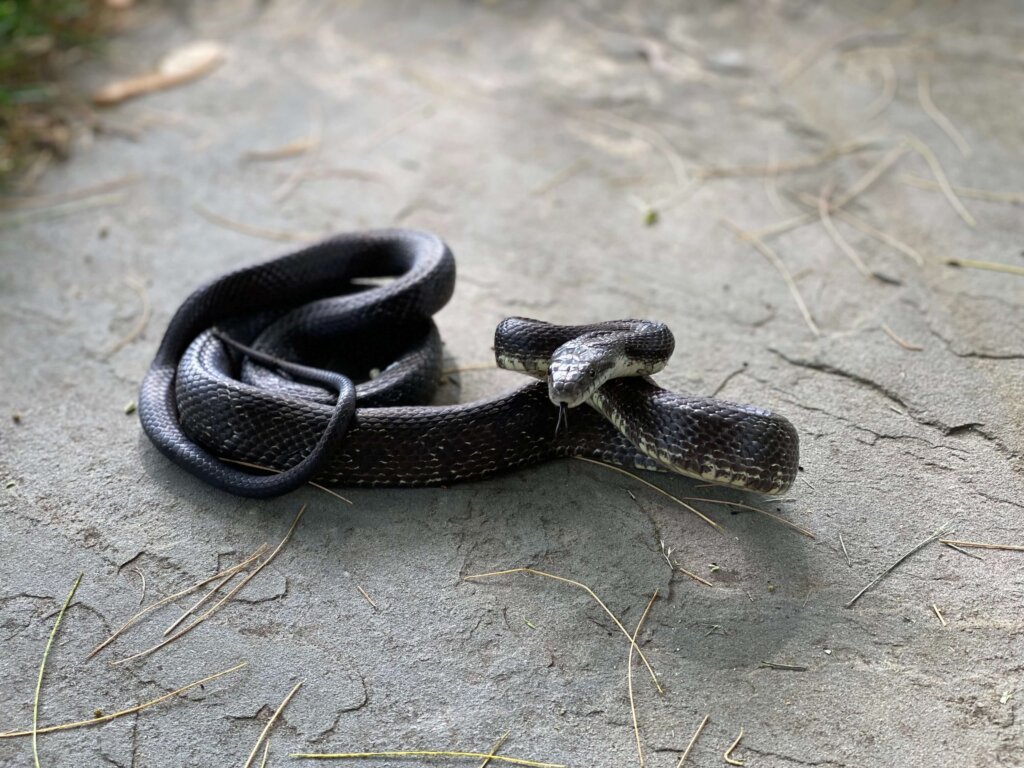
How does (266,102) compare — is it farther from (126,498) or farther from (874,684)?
(874,684)

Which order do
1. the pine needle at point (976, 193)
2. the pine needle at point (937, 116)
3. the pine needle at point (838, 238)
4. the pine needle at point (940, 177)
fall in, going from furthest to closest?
the pine needle at point (937, 116) → the pine needle at point (976, 193) → the pine needle at point (940, 177) → the pine needle at point (838, 238)

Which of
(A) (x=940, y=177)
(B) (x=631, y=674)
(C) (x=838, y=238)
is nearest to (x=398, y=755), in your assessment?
(B) (x=631, y=674)

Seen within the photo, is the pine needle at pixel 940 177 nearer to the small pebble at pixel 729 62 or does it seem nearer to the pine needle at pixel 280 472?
the small pebble at pixel 729 62

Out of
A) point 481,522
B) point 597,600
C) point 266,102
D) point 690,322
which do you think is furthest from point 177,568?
point 266,102

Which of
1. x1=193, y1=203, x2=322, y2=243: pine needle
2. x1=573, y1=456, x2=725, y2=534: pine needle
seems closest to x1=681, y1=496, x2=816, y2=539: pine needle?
x1=573, y1=456, x2=725, y2=534: pine needle

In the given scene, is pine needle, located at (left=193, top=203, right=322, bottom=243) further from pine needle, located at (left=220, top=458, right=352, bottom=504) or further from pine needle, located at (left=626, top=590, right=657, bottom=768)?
pine needle, located at (left=626, top=590, right=657, bottom=768)

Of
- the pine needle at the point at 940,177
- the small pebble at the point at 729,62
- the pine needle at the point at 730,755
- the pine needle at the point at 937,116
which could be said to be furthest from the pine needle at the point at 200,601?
the small pebble at the point at 729,62
